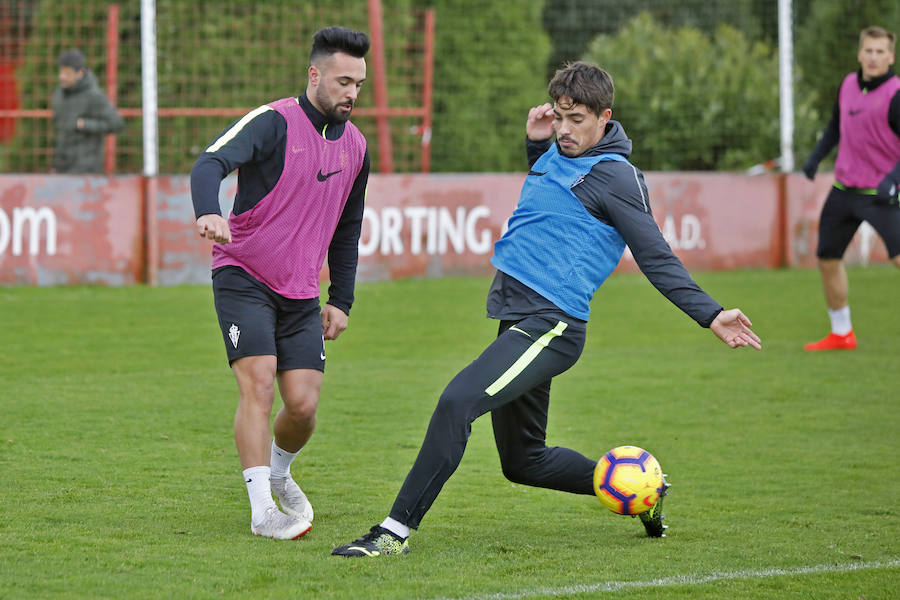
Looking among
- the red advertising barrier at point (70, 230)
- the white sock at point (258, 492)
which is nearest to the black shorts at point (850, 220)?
the white sock at point (258, 492)

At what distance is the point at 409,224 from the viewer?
50.3 feet

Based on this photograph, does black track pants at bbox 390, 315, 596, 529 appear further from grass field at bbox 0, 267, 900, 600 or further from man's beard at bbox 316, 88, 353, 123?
man's beard at bbox 316, 88, 353, 123

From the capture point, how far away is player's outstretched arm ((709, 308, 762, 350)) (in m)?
4.77

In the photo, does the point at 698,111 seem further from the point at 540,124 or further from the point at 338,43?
the point at 338,43

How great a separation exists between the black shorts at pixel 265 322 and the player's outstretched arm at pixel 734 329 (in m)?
1.69

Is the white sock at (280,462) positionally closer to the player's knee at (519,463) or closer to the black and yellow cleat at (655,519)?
the player's knee at (519,463)

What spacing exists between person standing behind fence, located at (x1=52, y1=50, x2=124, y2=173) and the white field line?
35.5ft

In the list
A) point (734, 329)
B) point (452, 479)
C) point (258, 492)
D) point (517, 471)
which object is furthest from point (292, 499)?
point (734, 329)

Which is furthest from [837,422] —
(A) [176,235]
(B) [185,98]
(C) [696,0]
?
(C) [696,0]

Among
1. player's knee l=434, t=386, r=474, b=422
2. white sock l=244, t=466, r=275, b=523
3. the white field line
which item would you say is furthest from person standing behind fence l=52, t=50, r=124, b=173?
the white field line

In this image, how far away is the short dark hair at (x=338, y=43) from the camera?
539cm

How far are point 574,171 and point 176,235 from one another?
9.89 m

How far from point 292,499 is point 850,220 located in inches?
255

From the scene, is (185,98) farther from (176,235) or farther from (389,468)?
(389,468)
